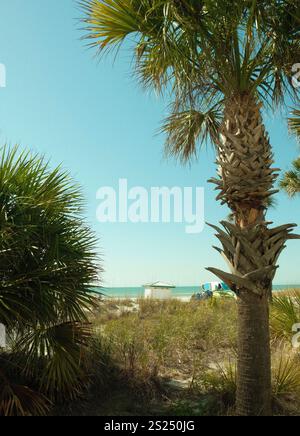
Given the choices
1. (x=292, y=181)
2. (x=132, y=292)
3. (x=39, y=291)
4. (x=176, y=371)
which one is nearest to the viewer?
(x=39, y=291)

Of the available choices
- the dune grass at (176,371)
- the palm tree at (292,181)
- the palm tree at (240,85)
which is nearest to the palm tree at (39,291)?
the dune grass at (176,371)

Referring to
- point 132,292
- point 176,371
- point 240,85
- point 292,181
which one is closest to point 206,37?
point 240,85

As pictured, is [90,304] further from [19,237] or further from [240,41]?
[240,41]

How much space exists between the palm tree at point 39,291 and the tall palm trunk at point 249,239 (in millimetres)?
1843

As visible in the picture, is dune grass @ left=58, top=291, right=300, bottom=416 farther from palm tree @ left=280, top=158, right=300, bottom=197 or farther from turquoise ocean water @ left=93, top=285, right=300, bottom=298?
palm tree @ left=280, top=158, right=300, bottom=197

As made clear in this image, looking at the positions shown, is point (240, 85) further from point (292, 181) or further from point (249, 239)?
point (292, 181)

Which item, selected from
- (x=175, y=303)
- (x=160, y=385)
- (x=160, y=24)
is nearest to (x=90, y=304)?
(x=160, y=385)

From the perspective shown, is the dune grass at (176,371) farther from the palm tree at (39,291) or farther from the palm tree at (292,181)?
the palm tree at (292,181)

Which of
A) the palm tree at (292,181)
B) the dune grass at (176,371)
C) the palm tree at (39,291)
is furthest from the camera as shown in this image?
the palm tree at (292,181)

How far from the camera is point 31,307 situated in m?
3.79

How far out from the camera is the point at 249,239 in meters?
4.15

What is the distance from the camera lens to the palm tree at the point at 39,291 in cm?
373

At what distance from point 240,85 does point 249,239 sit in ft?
6.63

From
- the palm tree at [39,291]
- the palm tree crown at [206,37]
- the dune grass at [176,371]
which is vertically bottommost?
the dune grass at [176,371]
